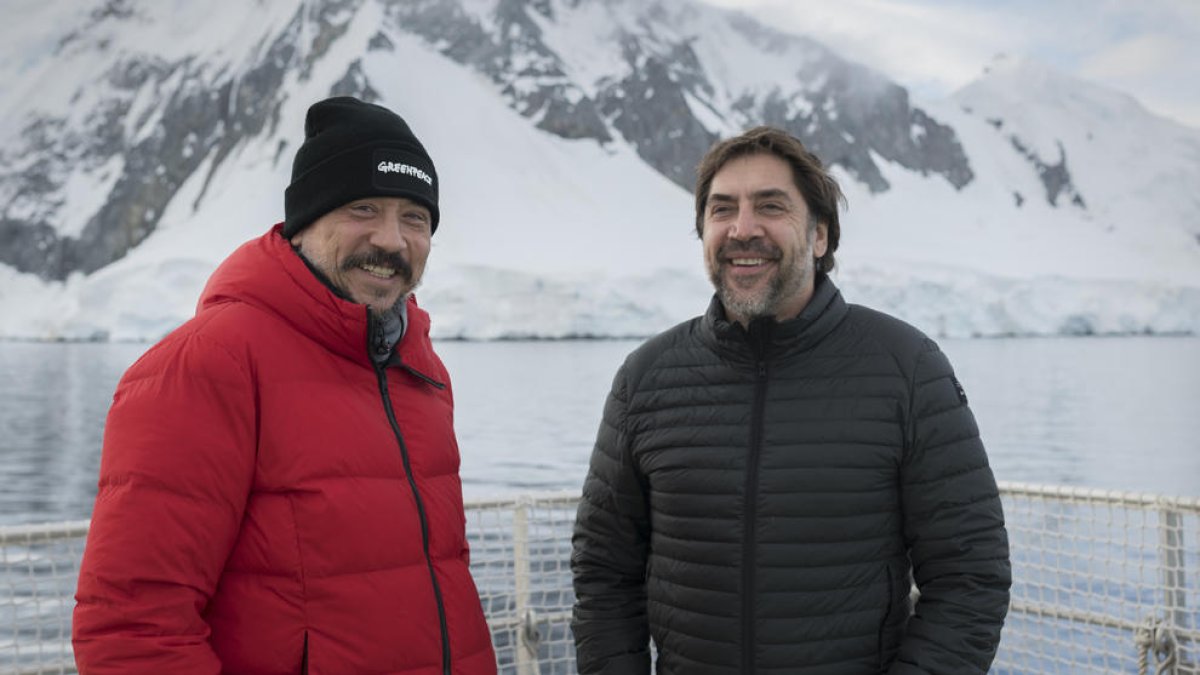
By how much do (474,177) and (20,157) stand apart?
50.3 m

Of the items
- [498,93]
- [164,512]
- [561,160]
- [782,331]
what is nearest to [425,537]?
[164,512]

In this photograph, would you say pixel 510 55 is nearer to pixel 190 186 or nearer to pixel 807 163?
pixel 190 186

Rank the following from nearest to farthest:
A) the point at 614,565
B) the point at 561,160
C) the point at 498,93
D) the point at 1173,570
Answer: the point at 614,565 < the point at 1173,570 < the point at 561,160 < the point at 498,93

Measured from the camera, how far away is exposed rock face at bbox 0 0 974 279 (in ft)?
235

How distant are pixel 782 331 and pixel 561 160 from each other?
6514 cm

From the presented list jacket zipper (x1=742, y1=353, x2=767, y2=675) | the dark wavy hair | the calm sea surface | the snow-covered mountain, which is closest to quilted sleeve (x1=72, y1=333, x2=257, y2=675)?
jacket zipper (x1=742, y1=353, x2=767, y2=675)

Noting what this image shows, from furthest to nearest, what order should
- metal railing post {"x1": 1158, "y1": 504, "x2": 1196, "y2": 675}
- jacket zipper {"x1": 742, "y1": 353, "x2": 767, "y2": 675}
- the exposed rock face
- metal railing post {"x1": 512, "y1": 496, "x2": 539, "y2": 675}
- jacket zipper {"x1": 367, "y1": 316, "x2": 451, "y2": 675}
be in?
the exposed rock face, metal railing post {"x1": 512, "y1": 496, "x2": 539, "y2": 675}, metal railing post {"x1": 1158, "y1": 504, "x2": 1196, "y2": 675}, jacket zipper {"x1": 742, "y1": 353, "x2": 767, "y2": 675}, jacket zipper {"x1": 367, "y1": 316, "x2": 451, "y2": 675}

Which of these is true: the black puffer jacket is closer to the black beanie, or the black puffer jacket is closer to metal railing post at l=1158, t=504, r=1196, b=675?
the black beanie

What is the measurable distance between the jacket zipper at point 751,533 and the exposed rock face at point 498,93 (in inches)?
2433

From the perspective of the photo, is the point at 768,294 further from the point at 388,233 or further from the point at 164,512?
the point at 164,512

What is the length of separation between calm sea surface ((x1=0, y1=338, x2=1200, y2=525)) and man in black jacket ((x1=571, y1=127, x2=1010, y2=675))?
6.90 m

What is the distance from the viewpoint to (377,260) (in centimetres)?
180

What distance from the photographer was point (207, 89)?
262 feet

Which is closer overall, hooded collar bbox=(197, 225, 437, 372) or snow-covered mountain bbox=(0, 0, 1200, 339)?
hooded collar bbox=(197, 225, 437, 372)
